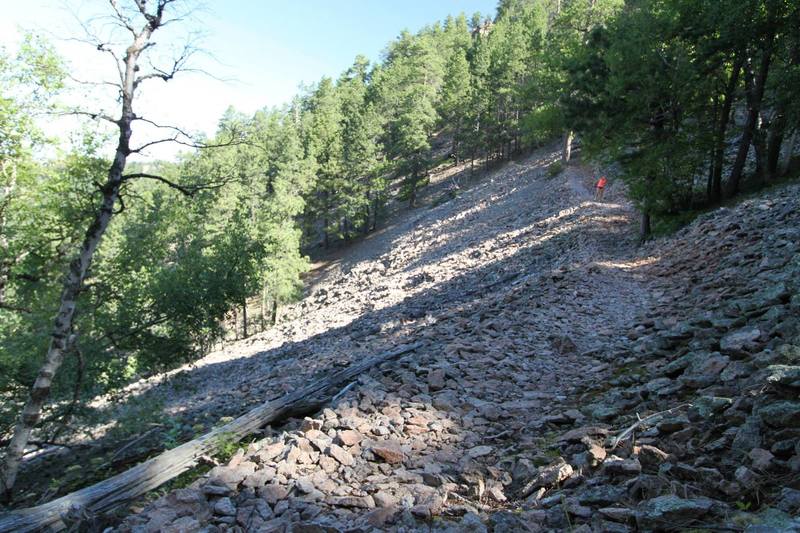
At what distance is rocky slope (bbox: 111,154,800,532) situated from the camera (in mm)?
3549

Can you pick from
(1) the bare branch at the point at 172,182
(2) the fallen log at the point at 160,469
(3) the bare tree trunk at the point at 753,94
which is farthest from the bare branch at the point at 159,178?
(3) the bare tree trunk at the point at 753,94

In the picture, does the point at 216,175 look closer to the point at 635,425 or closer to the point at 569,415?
the point at 569,415

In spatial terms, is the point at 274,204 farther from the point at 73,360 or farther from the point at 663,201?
the point at 663,201

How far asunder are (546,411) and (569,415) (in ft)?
1.62

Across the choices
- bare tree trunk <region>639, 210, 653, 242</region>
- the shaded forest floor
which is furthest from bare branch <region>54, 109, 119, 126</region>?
bare tree trunk <region>639, 210, 653, 242</region>

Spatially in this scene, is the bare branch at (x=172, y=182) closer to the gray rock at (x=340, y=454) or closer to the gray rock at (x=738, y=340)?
the gray rock at (x=340, y=454)

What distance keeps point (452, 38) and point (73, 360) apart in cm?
8139

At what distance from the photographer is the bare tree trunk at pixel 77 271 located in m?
6.83

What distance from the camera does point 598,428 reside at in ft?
16.0

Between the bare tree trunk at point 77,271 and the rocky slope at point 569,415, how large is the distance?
3.27 meters

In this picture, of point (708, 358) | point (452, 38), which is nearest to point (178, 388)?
point (708, 358)

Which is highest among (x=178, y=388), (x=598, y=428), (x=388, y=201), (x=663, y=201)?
(x=388, y=201)

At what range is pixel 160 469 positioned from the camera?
525 centimetres

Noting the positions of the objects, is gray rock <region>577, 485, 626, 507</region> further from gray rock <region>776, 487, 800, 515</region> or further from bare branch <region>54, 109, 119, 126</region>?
bare branch <region>54, 109, 119, 126</region>
